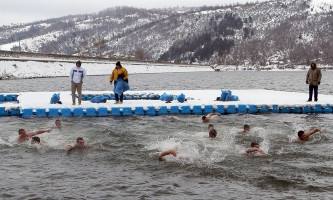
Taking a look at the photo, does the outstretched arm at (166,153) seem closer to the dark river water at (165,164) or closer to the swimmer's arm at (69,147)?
the dark river water at (165,164)

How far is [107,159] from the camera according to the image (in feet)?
40.7

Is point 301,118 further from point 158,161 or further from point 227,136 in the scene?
point 158,161

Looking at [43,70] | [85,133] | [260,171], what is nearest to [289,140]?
[260,171]

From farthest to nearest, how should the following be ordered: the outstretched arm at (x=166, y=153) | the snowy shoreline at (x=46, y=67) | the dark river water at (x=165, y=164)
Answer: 1. the snowy shoreline at (x=46, y=67)
2. the outstretched arm at (x=166, y=153)
3. the dark river water at (x=165, y=164)

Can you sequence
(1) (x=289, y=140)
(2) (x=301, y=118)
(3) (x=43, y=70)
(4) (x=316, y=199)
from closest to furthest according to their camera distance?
(4) (x=316, y=199) → (1) (x=289, y=140) → (2) (x=301, y=118) → (3) (x=43, y=70)

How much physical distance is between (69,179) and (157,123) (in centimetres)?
883

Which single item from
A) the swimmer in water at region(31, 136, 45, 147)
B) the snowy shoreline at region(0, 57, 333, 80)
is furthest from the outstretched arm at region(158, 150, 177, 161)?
the snowy shoreline at region(0, 57, 333, 80)

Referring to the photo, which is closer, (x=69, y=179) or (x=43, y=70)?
(x=69, y=179)

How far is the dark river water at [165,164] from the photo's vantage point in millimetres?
9328

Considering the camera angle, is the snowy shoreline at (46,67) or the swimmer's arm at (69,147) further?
the snowy shoreline at (46,67)

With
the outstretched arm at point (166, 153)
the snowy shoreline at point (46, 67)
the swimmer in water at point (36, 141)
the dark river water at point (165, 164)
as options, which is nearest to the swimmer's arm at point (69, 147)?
the dark river water at point (165, 164)

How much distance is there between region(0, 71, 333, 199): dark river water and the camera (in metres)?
A: 9.33

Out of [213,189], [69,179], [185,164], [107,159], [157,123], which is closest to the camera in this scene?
[213,189]

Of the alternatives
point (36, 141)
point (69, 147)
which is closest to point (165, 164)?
point (69, 147)
